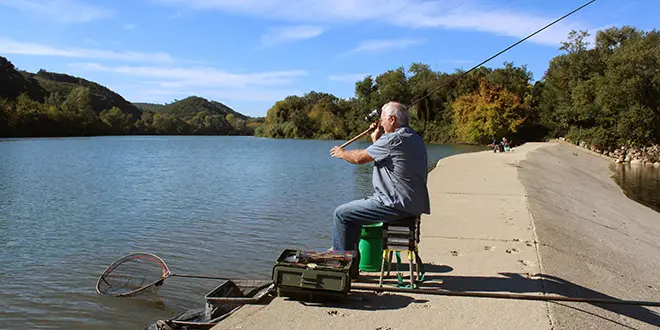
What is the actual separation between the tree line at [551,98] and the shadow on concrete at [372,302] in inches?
1506

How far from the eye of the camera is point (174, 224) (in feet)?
38.8

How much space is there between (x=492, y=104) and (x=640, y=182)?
113 feet

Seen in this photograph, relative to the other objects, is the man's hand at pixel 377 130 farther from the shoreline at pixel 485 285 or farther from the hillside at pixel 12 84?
the hillside at pixel 12 84

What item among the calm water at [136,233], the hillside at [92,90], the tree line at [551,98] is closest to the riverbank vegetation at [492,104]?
the tree line at [551,98]

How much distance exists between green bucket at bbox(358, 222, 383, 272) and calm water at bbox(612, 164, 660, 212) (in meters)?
15.2

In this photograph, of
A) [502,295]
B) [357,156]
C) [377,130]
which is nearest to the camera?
[502,295]

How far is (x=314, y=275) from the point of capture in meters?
4.59

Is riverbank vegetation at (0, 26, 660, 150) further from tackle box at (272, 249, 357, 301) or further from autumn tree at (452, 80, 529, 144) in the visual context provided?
tackle box at (272, 249, 357, 301)

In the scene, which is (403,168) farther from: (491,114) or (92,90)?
(92,90)

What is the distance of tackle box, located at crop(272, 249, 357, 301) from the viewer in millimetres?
4582

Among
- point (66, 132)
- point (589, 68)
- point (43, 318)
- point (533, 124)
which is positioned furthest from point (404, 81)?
point (43, 318)

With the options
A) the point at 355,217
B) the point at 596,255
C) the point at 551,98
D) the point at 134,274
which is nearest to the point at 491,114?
the point at 551,98

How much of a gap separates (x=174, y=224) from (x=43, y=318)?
5.70m

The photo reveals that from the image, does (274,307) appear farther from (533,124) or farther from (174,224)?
(533,124)
